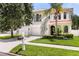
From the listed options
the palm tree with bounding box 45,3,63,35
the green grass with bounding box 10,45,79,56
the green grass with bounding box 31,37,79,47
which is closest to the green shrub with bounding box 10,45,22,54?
the green grass with bounding box 10,45,79,56

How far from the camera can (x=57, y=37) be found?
28.2 ft

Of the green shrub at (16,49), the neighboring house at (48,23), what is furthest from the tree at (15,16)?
the green shrub at (16,49)

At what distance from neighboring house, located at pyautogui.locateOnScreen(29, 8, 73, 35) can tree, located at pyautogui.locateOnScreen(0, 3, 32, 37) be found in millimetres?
136

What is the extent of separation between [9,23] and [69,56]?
127cm

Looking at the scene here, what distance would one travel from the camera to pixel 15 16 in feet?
28.1

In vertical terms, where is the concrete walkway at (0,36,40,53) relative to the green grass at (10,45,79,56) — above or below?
above

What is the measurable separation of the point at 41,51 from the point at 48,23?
0.55 meters

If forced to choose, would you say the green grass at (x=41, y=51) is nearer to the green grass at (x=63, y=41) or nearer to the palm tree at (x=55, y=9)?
the green grass at (x=63, y=41)

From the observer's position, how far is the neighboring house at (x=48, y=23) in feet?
28.0

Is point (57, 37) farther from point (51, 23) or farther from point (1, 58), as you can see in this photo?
point (1, 58)

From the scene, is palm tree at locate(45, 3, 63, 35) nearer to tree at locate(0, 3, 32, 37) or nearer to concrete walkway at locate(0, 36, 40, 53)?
tree at locate(0, 3, 32, 37)

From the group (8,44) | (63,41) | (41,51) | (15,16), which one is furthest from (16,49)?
(63,41)

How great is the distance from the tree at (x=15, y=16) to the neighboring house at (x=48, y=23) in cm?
14

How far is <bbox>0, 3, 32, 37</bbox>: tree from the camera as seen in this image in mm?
8469
